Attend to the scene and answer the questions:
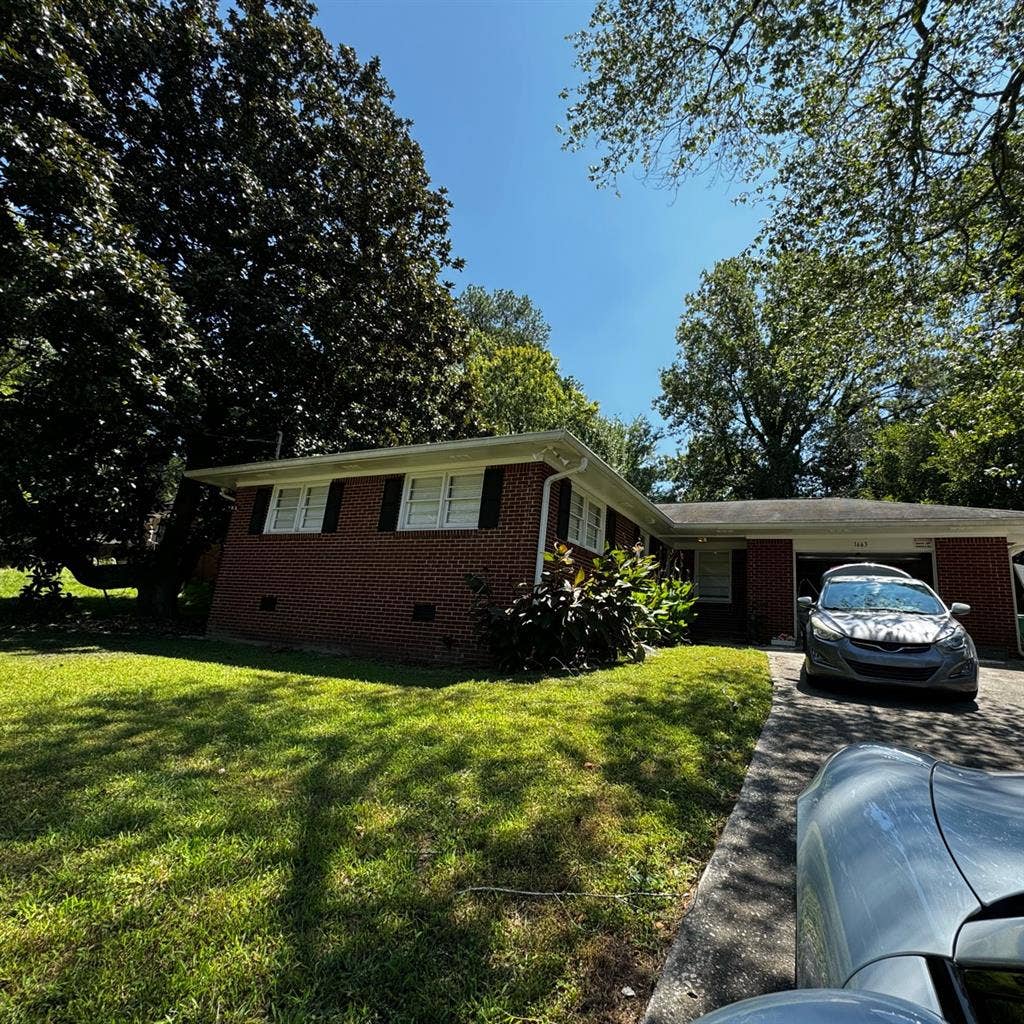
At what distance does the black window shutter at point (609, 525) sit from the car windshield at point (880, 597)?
13.8ft

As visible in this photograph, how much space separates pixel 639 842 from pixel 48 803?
299cm

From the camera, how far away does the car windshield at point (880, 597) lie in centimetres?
685

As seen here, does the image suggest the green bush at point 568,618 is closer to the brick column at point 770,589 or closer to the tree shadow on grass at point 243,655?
the tree shadow on grass at point 243,655

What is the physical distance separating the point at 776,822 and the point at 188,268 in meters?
15.2

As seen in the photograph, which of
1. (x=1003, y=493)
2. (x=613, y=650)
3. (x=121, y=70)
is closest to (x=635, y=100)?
(x=613, y=650)

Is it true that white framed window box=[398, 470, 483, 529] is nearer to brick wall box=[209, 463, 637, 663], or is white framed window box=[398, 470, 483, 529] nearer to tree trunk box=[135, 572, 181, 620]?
brick wall box=[209, 463, 637, 663]

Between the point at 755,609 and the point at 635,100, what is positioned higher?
the point at 635,100

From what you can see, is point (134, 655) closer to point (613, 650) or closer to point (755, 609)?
point (613, 650)

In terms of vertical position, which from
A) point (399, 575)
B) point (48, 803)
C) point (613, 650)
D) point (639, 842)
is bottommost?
point (48, 803)

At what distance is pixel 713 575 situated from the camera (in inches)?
590

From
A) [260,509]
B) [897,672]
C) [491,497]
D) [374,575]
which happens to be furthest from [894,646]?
[260,509]

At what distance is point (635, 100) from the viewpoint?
8570mm

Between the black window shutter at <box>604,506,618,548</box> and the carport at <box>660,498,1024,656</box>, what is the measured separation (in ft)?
10.7

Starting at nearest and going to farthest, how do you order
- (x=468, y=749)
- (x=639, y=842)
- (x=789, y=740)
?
(x=639, y=842)
(x=468, y=749)
(x=789, y=740)
